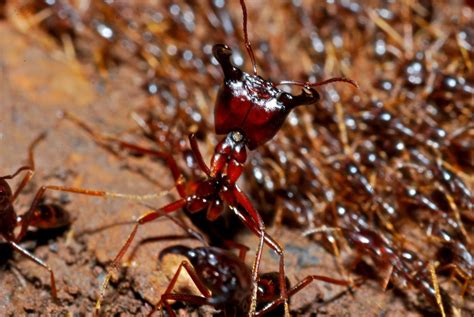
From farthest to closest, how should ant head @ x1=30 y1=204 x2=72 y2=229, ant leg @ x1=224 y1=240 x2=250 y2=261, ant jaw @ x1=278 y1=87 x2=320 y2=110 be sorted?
ant head @ x1=30 y1=204 x2=72 y2=229 < ant leg @ x1=224 y1=240 x2=250 y2=261 < ant jaw @ x1=278 y1=87 x2=320 y2=110

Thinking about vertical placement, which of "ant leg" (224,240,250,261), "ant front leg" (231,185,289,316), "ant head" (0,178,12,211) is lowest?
"ant head" (0,178,12,211)

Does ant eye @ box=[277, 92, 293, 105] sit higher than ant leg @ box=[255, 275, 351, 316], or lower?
higher

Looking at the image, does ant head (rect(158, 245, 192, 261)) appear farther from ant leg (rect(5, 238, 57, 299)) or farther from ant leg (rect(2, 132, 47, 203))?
ant leg (rect(2, 132, 47, 203))

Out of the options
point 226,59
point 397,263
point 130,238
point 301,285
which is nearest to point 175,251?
point 130,238

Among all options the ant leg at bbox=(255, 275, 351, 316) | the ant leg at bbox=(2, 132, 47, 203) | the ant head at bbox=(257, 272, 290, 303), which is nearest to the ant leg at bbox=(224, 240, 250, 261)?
the ant head at bbox=(257, 272, 290, 303)

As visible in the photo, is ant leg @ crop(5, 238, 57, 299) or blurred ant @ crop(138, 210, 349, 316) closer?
blurred ant @ crop(138, 210, 349, 316)

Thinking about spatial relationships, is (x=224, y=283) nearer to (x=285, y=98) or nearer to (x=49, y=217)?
(x=285, y=98)

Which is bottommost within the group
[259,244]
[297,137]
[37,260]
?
[37,260]
